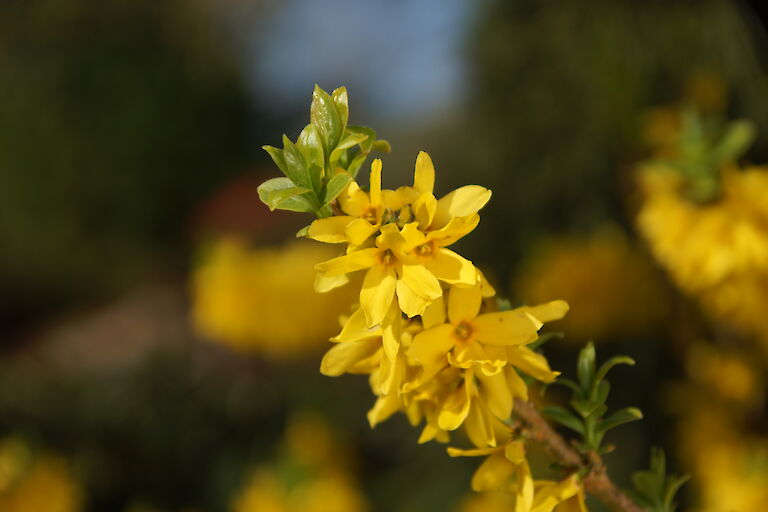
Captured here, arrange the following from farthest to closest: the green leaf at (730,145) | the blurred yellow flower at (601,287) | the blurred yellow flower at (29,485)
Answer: the blurred yellow flower at (601,287) → the blurred yellow flower at (29,485) → the green leaf at (730,145)

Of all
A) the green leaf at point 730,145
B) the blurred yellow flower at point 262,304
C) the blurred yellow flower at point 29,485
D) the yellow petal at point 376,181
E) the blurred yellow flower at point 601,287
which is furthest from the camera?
the blurred yellow flower at point 262,304

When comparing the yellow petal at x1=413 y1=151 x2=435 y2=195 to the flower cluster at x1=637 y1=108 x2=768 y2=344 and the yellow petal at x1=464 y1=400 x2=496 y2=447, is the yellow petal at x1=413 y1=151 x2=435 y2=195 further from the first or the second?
the flower cluster at x1=637 y1=108 x2=768 y2=344

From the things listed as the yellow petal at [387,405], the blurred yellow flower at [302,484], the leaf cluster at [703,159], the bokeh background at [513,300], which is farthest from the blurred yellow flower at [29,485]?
the leaf cluster at [703,159]

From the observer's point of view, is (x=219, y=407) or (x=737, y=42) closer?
(x=737, y=42)

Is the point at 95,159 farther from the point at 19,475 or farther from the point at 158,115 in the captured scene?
the point at 19,475

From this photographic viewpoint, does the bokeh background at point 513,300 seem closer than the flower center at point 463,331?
No

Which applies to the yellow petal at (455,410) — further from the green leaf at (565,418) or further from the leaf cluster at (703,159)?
the leaf cluster at (703,159)

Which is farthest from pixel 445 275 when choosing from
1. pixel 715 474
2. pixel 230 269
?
pixel 230 269

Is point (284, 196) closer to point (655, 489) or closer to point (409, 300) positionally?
point (409, 300)

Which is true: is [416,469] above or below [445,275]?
below
